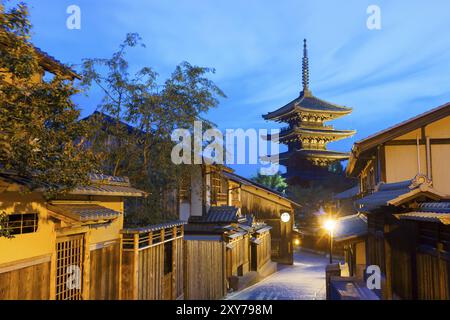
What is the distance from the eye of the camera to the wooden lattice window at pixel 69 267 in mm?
7055

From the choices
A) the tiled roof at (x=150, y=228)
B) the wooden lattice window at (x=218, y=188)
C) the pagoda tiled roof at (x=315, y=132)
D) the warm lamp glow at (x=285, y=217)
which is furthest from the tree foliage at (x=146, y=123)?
the pagoda tiled roof at (x=315, y=132)

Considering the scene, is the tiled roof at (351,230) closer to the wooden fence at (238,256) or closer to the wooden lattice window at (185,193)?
the wooden fence at (238,256)

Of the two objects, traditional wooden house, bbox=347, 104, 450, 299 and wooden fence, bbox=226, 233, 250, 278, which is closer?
traditional wooden house, bbox=347, 104, 450, 299

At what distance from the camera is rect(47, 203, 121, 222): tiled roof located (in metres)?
6.59

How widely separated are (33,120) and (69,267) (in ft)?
12.4

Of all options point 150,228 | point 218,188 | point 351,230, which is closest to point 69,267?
point 150,228

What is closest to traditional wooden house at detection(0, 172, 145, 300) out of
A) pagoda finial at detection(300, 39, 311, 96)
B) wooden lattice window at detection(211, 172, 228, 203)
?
wooden lattice window at detection(211, 172, 228, 203)

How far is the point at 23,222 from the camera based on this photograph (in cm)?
615

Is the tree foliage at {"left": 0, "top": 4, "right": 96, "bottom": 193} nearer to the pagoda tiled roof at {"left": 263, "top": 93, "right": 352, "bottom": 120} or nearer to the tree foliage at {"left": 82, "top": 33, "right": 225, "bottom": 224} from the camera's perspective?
the tree foliage at {"left": 82, "top": 33, "right": 225, "bottom": 224}

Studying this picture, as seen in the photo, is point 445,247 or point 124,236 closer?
point 445,247

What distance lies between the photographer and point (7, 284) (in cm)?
562

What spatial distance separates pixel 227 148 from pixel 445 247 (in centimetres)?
824
